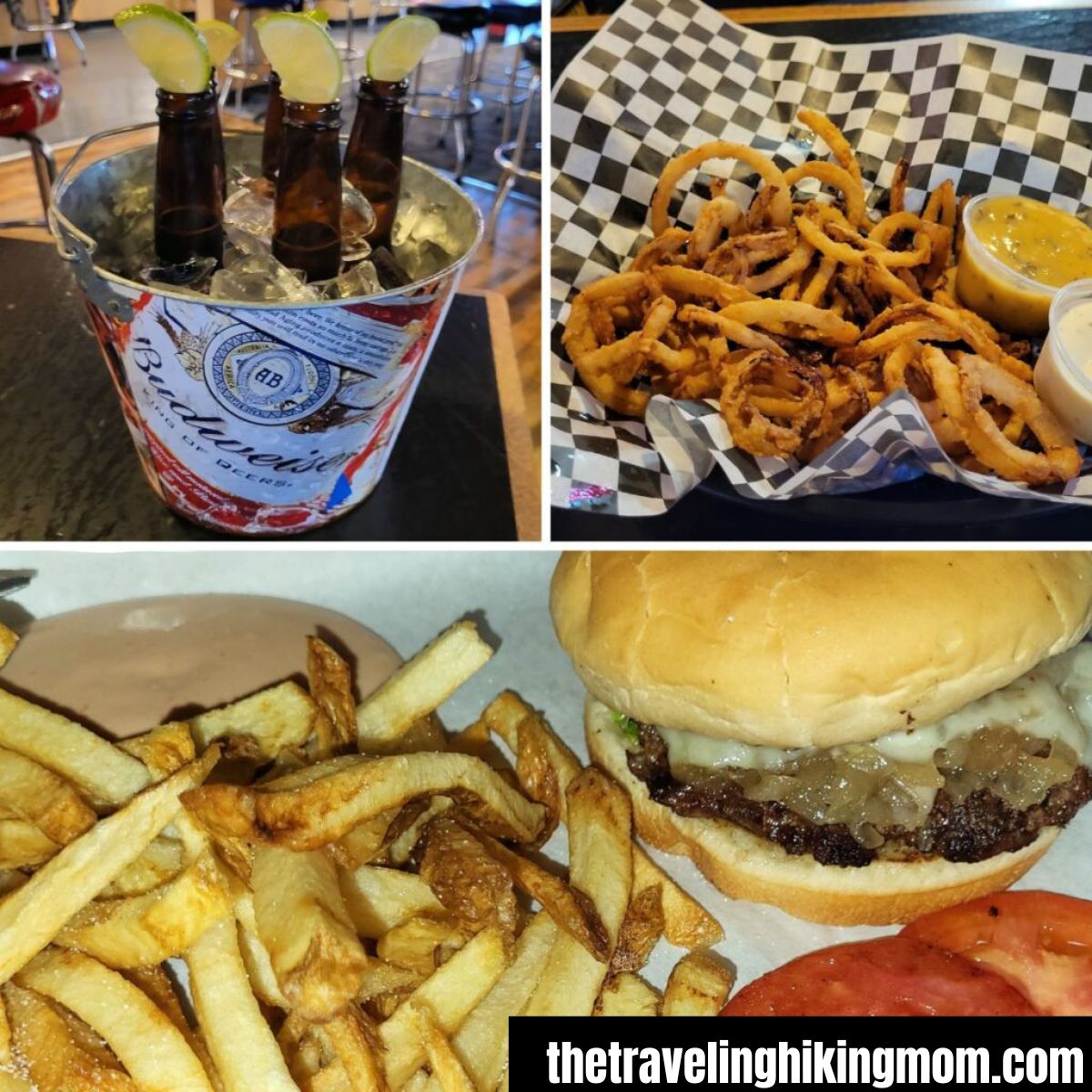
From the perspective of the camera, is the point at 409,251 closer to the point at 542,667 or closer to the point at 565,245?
the point at 565,245

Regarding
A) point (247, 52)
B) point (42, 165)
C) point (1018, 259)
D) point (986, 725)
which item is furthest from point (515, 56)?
point (986, 725)

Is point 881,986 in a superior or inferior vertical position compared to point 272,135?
inferior

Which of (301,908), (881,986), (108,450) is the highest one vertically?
(108,450)

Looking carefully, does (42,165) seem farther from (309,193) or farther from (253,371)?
(253,371)

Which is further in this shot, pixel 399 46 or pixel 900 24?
pixel 900 24

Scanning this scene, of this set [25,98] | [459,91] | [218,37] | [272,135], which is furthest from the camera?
[459,91]

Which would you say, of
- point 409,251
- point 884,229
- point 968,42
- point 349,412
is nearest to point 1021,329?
point 884,229
